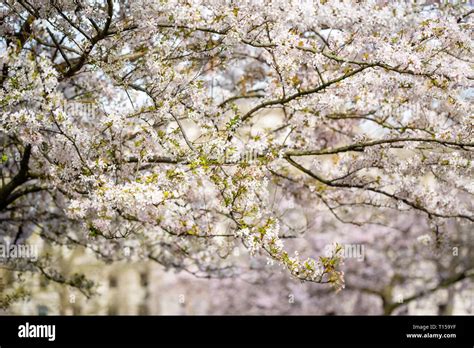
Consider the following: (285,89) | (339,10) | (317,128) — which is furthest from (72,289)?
(339,10)

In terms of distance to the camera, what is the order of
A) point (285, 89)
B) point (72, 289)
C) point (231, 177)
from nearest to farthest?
point (231, 177), point (285, 89), point (72, 289)

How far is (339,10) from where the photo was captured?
6027 millimetres

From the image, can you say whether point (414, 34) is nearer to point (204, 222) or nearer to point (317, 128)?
point (317, 128)

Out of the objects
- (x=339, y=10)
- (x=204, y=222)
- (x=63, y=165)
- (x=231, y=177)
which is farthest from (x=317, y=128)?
(x=63, y=165)

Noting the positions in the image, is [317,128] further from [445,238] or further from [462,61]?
[462,61]

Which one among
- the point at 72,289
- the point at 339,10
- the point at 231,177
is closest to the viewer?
the point at 231,177

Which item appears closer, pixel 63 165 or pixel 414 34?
pixel 63 165

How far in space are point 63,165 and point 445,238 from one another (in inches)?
193

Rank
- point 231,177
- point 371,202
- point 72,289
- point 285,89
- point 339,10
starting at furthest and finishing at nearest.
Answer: point 72,289, point 371,202, point 285,89, point 339,10, point 231,177

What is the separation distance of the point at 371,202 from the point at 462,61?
2.08 metres
